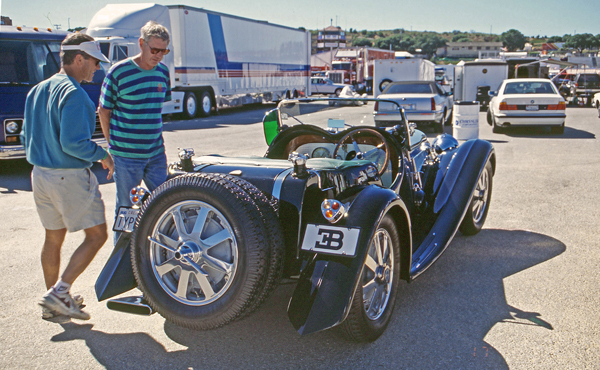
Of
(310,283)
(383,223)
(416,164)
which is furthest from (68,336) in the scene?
(416,164)

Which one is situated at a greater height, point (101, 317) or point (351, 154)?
Answer: point (351, 154)

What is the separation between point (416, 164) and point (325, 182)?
205cm

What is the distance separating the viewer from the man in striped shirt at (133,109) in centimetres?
373

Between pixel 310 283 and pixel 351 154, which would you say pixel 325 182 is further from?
pixel 351 154

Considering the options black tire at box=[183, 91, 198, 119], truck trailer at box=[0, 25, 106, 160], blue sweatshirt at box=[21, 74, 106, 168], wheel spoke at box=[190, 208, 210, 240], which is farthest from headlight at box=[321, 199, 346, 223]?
black tire at box=[183, 91, 198, 119]

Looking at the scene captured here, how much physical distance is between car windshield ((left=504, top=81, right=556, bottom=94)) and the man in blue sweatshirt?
45.3 feet

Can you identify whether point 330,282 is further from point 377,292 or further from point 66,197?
point 66,197

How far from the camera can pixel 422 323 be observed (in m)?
3.29

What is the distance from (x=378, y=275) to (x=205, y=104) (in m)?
18.9

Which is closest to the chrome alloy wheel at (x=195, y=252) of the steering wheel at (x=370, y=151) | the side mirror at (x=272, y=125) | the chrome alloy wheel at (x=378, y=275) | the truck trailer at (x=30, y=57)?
the chrome alloy wheel at (x=378, y=275)

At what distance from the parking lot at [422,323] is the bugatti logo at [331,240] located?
1.45 feet

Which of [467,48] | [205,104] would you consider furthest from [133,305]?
[467,48]

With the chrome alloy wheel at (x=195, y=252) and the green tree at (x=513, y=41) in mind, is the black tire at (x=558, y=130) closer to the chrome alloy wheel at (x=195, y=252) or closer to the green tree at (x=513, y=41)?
the chrome alloy wheel at (x=195, y=252)

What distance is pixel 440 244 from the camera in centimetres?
398
